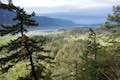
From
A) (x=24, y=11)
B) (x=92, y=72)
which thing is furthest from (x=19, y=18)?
(x=92, y=72)

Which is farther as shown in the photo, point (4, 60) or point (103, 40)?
point (103, 40)

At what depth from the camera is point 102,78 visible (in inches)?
2057

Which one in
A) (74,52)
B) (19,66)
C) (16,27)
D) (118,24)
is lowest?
(19,66)

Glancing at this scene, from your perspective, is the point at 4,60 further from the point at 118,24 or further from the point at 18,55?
the point at 118,24

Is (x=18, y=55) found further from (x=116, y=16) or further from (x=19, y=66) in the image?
(x=19, y=66)

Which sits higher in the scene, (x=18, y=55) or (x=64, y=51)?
(x=18, y=55)

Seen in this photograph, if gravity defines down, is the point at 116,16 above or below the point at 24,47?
below

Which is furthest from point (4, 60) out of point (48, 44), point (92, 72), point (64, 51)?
point (48, 44)

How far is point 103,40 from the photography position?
166m

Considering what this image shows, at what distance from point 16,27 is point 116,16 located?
99.0 metres

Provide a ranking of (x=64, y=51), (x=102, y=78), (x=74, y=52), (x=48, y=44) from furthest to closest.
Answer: (x=48, y=44) < (x=64, y=51) < (x=74, y=52) < (x=102, y=78)

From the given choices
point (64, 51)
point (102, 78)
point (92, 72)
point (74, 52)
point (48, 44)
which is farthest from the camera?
point (48, 44)

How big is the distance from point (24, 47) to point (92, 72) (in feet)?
77.4

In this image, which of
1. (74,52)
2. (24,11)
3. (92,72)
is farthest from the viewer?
(74,52)
